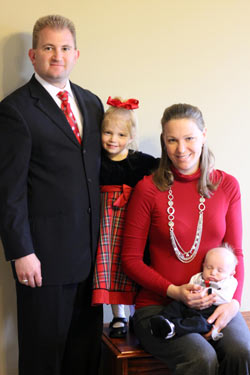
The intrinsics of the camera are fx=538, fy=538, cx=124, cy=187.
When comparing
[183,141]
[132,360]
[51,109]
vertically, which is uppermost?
[51,109]

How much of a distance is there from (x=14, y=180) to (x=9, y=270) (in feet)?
2.18

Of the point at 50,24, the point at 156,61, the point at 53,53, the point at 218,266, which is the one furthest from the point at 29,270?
the point at 156,61

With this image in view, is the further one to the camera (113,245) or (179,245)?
(113,245)

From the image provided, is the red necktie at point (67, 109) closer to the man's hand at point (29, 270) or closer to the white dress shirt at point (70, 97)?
the white dress shirt at point (70, 97)

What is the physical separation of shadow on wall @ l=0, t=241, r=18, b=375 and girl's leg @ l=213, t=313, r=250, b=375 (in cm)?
100

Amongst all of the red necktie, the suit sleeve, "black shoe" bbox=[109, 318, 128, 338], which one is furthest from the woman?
the suit sleeve

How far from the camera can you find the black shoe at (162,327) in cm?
203

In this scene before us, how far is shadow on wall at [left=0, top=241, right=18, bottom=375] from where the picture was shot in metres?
2.56

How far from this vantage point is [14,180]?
81.4 inches

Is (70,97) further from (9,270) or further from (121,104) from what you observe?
(9,270)

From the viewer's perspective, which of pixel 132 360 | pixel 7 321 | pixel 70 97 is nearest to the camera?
pixel 132 360

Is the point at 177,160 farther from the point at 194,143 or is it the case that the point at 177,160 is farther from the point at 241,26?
the point at 241,26

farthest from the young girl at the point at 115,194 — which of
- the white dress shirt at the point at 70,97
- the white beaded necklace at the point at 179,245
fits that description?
the white beaded necklace at the point at 179,245

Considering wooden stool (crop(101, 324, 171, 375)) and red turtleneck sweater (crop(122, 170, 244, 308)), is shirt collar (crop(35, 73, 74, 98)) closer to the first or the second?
red turtleneck sweater (crop(122, 170, 244, 308))
